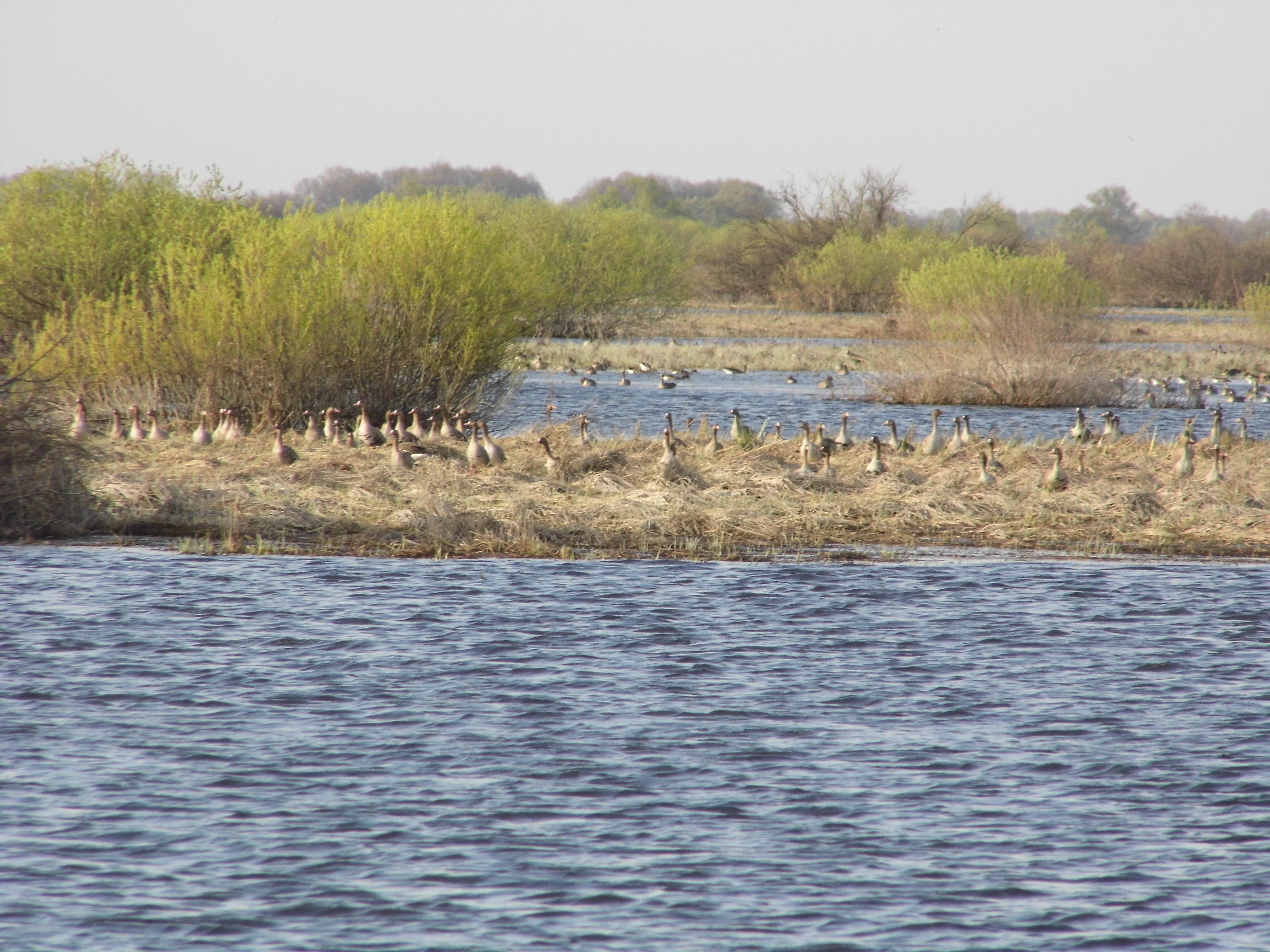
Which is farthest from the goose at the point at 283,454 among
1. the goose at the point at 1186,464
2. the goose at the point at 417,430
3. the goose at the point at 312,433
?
the goose at the point at 1186,464

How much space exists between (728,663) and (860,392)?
2562 cm

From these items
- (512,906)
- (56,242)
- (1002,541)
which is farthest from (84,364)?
(512,906)

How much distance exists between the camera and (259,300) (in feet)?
70.3

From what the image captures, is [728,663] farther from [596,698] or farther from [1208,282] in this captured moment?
[1208,282]

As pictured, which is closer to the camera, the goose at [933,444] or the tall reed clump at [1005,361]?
the goose at [933,444]

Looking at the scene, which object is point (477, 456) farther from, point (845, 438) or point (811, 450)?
point (845, 438)

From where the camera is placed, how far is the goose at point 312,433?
1997 centimetres

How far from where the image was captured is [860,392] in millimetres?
35906

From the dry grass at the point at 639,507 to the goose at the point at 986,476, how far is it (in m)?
0.10

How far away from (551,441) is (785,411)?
37.4 feet

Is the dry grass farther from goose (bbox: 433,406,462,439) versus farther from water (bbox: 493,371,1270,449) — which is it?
water (bbox: 493,371,1270,449)

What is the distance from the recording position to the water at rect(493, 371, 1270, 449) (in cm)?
2750

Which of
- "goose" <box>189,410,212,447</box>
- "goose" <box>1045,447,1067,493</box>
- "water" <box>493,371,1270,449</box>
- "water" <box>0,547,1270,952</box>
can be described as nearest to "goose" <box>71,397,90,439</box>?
"goose" <box>189,410,212,447</box>

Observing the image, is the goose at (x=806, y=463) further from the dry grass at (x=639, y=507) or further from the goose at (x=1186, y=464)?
the goose at (x=1186, y=464)
